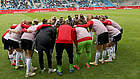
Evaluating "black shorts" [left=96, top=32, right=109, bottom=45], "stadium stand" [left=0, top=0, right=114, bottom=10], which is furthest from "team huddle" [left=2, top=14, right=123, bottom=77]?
"stadium stand" [left=0, top=0, right=114, bottom=10]

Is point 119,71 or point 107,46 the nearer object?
point 119,71

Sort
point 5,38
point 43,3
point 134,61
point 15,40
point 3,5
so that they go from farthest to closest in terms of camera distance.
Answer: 1. point 43,3
2. point 3,5
3. point 134,61
4. point 5,38
5. point 15,40

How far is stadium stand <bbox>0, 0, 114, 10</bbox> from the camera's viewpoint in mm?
50447

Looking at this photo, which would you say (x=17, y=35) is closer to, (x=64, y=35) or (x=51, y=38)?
(x=51, y=38)

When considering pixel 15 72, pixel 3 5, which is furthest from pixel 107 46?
pixel 3 5

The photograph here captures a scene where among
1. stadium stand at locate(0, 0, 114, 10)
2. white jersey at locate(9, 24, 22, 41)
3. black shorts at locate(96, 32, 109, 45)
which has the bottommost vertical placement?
black shorts at locate(96, 32, 109, 45)

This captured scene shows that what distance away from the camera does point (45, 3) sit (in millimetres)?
57312

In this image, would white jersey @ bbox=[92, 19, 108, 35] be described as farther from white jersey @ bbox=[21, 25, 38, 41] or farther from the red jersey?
white jersey @ bbox=[21, 25, 38, 41]

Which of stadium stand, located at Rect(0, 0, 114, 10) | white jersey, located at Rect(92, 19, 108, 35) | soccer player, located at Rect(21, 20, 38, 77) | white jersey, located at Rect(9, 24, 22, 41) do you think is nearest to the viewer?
soccer player, located at Rect(21, 20, 38, 77)

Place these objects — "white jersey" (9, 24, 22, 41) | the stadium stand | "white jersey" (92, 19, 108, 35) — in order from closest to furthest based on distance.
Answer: "white jersey" (9, 24, 22, 41), "white jersey" (92, 19, 108, 35), the stadium stand

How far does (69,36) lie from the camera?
4988mm

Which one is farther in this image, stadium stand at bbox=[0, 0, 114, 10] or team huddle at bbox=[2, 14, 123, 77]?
stadium stand at bbox=[0, 0, 114, 10]

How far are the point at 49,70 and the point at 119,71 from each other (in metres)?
2.76

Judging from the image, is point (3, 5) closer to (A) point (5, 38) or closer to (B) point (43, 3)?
(B) point (43, 3)
